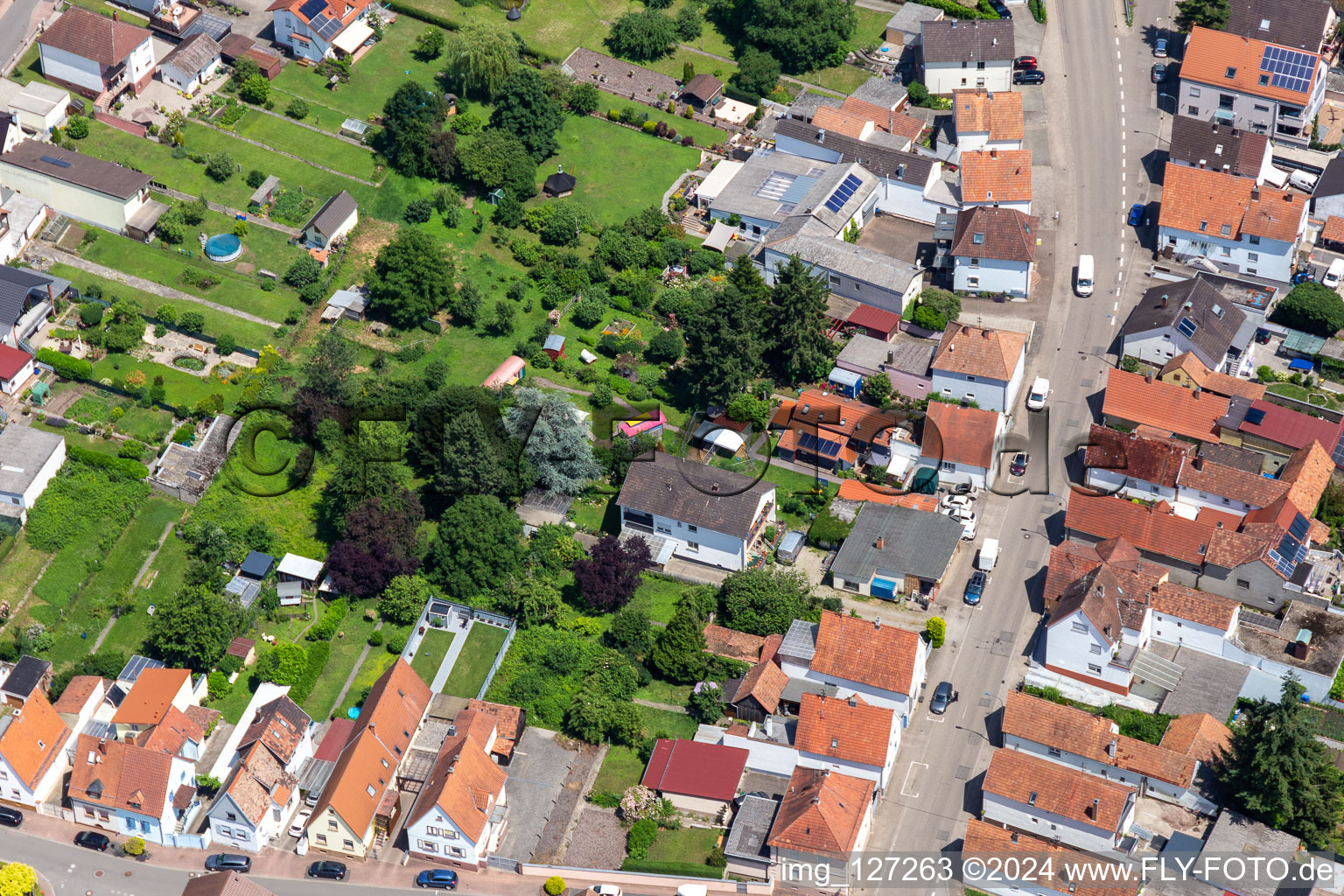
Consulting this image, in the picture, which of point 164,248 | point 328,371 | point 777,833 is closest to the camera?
point 777,833

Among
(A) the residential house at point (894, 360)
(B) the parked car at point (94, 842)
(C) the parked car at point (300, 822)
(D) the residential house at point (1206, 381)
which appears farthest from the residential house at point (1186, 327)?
(B) the parked car at point (94, 842)

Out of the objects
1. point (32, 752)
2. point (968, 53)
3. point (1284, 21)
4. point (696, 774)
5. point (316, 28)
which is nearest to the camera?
point (32, 752)

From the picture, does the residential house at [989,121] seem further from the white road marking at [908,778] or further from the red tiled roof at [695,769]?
the red tiled roof at [695,769]

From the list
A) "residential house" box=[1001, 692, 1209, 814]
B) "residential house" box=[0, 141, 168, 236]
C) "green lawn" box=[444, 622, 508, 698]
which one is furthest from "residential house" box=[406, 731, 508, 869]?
"residential house" box=[0, 141, 168, 236]

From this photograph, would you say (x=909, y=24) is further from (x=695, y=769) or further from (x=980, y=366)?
(x=695, y=769)

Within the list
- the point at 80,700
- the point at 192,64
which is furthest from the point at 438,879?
the point at 192,64

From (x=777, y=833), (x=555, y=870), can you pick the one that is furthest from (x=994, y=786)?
(x=555, y=870)

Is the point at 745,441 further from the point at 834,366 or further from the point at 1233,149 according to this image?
the point at 1233,149
